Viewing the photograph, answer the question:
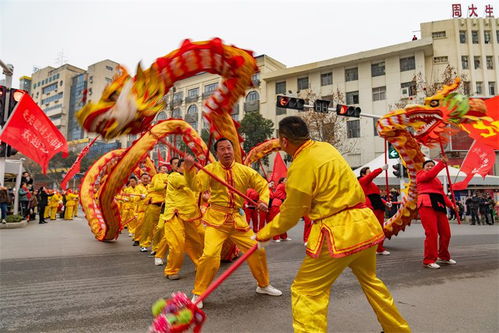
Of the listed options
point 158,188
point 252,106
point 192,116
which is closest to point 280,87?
point 252,106

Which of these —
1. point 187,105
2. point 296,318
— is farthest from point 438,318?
point 187,105

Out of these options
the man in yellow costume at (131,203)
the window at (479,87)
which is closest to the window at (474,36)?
the window at (479,87)

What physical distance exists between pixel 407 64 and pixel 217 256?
28043mm

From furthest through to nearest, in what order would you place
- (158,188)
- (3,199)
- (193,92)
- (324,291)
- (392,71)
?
(193,92) < (392,71) < (3,199) < (158,188) < (324,291)

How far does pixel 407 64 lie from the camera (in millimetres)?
26703

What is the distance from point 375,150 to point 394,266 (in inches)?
902

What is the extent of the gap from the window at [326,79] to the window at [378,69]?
11.4 feet

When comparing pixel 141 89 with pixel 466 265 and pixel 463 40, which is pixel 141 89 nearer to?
pixel 466 265

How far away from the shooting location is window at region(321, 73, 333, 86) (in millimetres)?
29453

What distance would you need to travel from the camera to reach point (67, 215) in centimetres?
1719

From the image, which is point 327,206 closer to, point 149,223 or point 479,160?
point 149,223

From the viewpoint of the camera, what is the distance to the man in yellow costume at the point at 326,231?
2176mm

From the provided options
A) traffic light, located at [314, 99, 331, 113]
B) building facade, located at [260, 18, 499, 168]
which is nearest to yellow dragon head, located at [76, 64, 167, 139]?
traffic light, located at [314, 99, 331, 113]

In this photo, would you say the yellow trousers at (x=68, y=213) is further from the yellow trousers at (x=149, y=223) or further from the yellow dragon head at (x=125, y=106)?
the yellow dragon head at (x=125, y=106)
